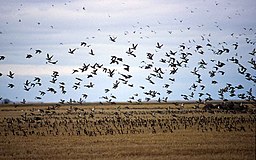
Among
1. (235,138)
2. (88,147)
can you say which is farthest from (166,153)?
(235,138)

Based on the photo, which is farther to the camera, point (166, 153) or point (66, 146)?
point (66, 146)

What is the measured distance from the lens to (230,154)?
29203 mm

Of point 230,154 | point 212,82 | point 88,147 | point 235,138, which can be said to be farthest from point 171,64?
point 230,154

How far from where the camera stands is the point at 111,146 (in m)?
35.3

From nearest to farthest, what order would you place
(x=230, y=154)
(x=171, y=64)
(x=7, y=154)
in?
(x=230, y=154)
(x=7, y=154)
(x=171, y=64)

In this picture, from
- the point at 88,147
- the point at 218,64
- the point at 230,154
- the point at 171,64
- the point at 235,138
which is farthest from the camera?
the point at 171,64

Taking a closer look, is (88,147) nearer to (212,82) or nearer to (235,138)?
(235,138)

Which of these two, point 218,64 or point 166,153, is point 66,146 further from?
point 218,64

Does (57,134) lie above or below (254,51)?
below

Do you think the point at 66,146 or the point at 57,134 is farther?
the point at 57,134

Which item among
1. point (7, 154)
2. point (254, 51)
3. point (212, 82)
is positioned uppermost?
point (254, 51)

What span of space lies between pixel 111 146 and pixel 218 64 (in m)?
15.1

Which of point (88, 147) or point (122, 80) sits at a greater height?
point (122, 80)

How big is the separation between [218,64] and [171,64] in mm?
5679
